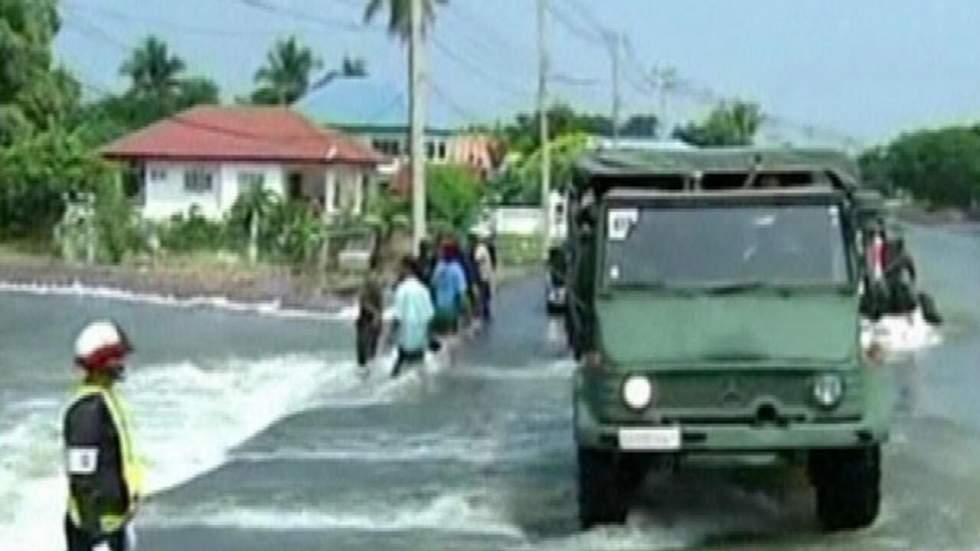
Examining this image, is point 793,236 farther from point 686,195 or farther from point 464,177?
point 464,177

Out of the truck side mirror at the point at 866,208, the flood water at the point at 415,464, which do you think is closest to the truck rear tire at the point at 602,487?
the flood water at the point at 415,464

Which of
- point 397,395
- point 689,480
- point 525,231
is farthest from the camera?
point 525,231

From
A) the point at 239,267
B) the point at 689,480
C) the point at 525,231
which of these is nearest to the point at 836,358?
the point at 689,480

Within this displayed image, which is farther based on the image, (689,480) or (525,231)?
(525,231)

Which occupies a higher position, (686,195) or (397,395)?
(686,195)

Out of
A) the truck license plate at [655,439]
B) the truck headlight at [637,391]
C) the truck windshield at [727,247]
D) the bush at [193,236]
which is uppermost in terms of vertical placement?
the truck windshield at [727,247]

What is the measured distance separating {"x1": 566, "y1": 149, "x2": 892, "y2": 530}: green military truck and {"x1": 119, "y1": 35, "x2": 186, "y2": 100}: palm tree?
123572mm

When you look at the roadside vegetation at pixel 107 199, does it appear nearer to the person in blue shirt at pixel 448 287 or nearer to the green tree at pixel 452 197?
the green tree at pixel 452 197

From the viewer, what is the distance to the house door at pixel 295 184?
3361 inches

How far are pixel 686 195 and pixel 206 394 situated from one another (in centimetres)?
1432

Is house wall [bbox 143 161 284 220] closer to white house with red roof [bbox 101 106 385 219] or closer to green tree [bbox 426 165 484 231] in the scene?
white house with red roof [bbox 101 106 385 219]

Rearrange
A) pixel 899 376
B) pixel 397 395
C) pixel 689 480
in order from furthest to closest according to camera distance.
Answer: pixel 899 376 → pixel 397 395 → pixel 689 480

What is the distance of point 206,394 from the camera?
1142 inches

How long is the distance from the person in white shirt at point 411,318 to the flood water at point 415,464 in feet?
1.51
